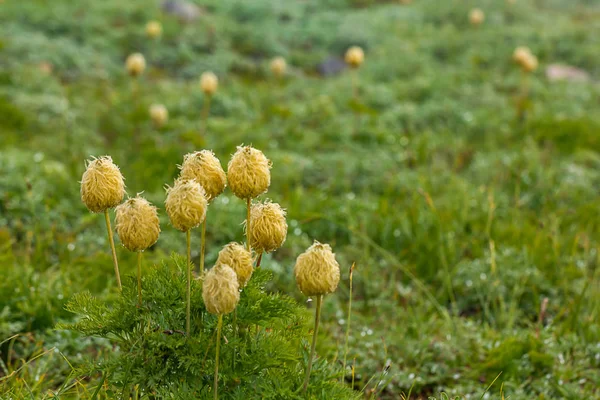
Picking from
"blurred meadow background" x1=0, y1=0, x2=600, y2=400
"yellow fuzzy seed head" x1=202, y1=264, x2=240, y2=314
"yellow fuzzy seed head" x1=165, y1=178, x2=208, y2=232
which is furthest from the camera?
"blurred meadow background" x1=0, y1=0, x2=600, y2=400

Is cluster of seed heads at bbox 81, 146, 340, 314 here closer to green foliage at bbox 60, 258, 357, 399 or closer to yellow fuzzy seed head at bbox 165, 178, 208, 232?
yellow fuzzy seed head at bbox 165, 178, 208, 232

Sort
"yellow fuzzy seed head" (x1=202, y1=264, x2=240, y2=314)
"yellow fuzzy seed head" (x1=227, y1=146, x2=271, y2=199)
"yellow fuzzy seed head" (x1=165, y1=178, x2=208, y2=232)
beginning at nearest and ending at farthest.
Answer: "yellow fuzzy seed head" (x1=202, y1=264, x2=240, y2=314) < "yellow fuzzy seed head" (x1=165, y1=178, x2=208, y2=232) < "yellow fuzzy seed head" (x1=227, y1=146, x2=271, y2=199)

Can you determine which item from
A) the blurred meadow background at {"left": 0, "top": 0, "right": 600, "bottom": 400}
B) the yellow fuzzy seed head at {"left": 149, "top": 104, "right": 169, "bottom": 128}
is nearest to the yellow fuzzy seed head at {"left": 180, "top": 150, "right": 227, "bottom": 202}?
the blurred meadow background at {"left": 0, "top": 0, "right": 600, "bottom": 400}

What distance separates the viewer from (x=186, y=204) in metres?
1.58

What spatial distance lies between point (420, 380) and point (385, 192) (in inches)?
79.2

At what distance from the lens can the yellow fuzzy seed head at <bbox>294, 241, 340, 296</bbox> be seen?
159cm

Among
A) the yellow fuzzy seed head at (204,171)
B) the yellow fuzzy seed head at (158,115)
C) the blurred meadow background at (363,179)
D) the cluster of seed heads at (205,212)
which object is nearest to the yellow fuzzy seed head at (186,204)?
the cluster of seed heads at (205,212)

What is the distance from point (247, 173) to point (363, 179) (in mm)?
3156

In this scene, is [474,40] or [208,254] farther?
[474,40]

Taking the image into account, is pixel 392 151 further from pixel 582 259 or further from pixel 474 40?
pixel 474 40

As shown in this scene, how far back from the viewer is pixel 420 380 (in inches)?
105

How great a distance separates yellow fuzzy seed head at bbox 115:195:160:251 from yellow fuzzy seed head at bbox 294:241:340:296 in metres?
0.41

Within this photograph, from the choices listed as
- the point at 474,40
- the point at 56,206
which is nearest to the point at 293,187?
the point at 56,206

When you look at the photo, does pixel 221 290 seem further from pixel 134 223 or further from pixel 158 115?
pixel 158 115
